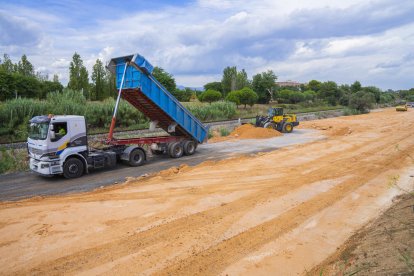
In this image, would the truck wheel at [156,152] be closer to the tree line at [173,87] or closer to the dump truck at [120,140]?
the dump truck at [120,140]

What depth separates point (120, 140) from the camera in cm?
1376

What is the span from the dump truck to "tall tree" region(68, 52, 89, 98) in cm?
2932

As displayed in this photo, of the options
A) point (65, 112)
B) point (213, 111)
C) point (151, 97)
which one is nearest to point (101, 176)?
point (151, 97)

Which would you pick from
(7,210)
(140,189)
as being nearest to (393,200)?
(140,189)

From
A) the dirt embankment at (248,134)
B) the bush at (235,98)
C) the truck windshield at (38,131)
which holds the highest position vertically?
the bush at (235,98)

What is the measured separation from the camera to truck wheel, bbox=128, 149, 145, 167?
540 inches

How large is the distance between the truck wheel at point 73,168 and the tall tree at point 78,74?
31753mm

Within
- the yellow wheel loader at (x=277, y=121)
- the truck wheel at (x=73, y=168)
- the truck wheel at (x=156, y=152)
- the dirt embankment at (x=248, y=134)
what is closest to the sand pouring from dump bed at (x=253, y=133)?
the dirt embankment at (x=248, y=134)

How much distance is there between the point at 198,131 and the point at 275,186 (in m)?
7.08

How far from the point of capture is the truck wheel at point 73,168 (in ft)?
38.8

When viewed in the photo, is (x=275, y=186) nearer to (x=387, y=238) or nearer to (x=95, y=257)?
(x=387, y=238)

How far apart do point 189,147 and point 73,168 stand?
5.77 meters

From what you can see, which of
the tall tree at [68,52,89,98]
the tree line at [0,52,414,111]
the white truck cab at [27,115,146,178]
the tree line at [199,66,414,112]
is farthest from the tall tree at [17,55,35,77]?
the white truck cab at [27,115,146,178]

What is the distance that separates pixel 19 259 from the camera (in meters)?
5.95
